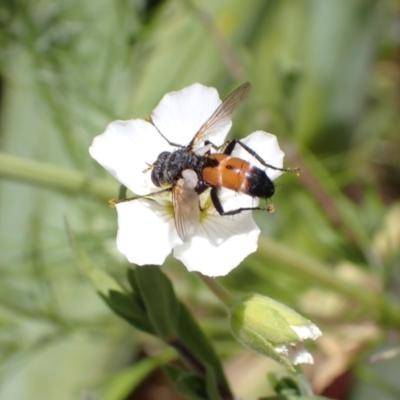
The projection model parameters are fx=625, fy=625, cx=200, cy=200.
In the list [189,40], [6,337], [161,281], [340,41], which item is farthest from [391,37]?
[161,281]

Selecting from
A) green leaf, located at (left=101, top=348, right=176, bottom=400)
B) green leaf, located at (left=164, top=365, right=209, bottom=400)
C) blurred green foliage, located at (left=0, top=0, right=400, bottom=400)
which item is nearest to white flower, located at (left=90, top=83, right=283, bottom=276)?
green leaf, located at (left=164, top=365, right=209, bottom=400)

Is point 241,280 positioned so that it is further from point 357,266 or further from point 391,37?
point 391,37

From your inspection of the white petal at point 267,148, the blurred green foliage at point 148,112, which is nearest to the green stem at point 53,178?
the blurred green foliage at point 148,112

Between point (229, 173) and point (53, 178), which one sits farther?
point (53, 178)

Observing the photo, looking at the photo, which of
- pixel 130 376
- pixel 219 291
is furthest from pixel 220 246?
pixel 130 376

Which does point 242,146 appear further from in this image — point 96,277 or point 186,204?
point 96,277

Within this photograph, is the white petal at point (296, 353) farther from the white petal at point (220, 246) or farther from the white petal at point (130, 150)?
the white petal at point (130, 150)

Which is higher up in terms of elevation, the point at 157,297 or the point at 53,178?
the point at 53,178
